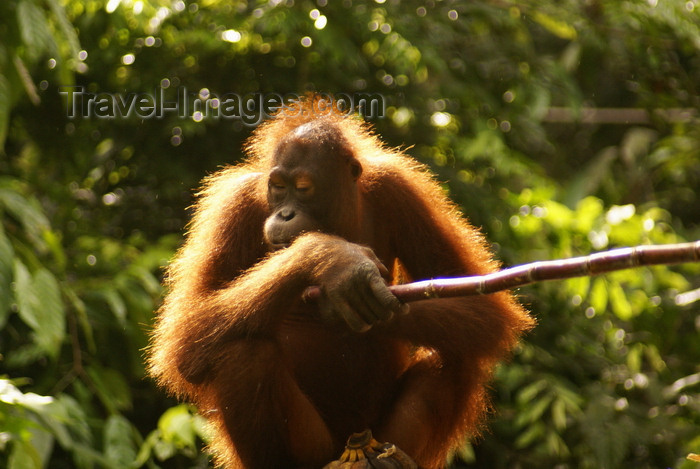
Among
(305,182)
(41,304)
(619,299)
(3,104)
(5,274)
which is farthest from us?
(619,299)

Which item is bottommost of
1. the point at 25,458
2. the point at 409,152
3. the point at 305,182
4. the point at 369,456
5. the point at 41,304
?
the point at 409,152

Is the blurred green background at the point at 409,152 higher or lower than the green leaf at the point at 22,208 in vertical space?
lower

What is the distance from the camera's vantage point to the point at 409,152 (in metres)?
4.52

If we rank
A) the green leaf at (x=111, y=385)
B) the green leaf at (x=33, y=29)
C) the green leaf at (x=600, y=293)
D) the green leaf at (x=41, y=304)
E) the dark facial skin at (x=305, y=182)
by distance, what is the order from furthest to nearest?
the green leaf at (x=600, y=293), the green leaf at (x=111, y=385), the green leaf at (x=33, y=29), the green leaf at (x=41, y=304), the dark facial skin at (x=305, y=182)

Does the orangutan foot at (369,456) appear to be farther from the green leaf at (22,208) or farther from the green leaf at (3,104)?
the green leaf at (3,104)

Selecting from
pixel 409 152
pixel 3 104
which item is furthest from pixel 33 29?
pixel 409 152

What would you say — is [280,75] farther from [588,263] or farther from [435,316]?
[588,263]

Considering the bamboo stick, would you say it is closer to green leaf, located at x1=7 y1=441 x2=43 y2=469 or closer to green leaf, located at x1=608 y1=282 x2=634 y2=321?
green leaf, located at x1=7 y1=441 x2=43 y2=469

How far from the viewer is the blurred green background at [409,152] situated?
4.00m

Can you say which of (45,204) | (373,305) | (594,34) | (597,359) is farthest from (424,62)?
(373,305)

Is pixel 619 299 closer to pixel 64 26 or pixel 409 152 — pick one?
pixel 409 152

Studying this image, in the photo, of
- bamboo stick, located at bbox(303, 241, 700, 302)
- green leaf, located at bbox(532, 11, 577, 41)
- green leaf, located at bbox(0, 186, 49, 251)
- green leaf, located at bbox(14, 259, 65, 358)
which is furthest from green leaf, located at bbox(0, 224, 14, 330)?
green leaf, located at bbox(532, 11, 577, 41)

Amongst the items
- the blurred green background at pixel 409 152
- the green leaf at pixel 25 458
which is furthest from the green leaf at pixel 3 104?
the green leaf at pixel 25 458

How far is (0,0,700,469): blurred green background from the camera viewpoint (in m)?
4.00
